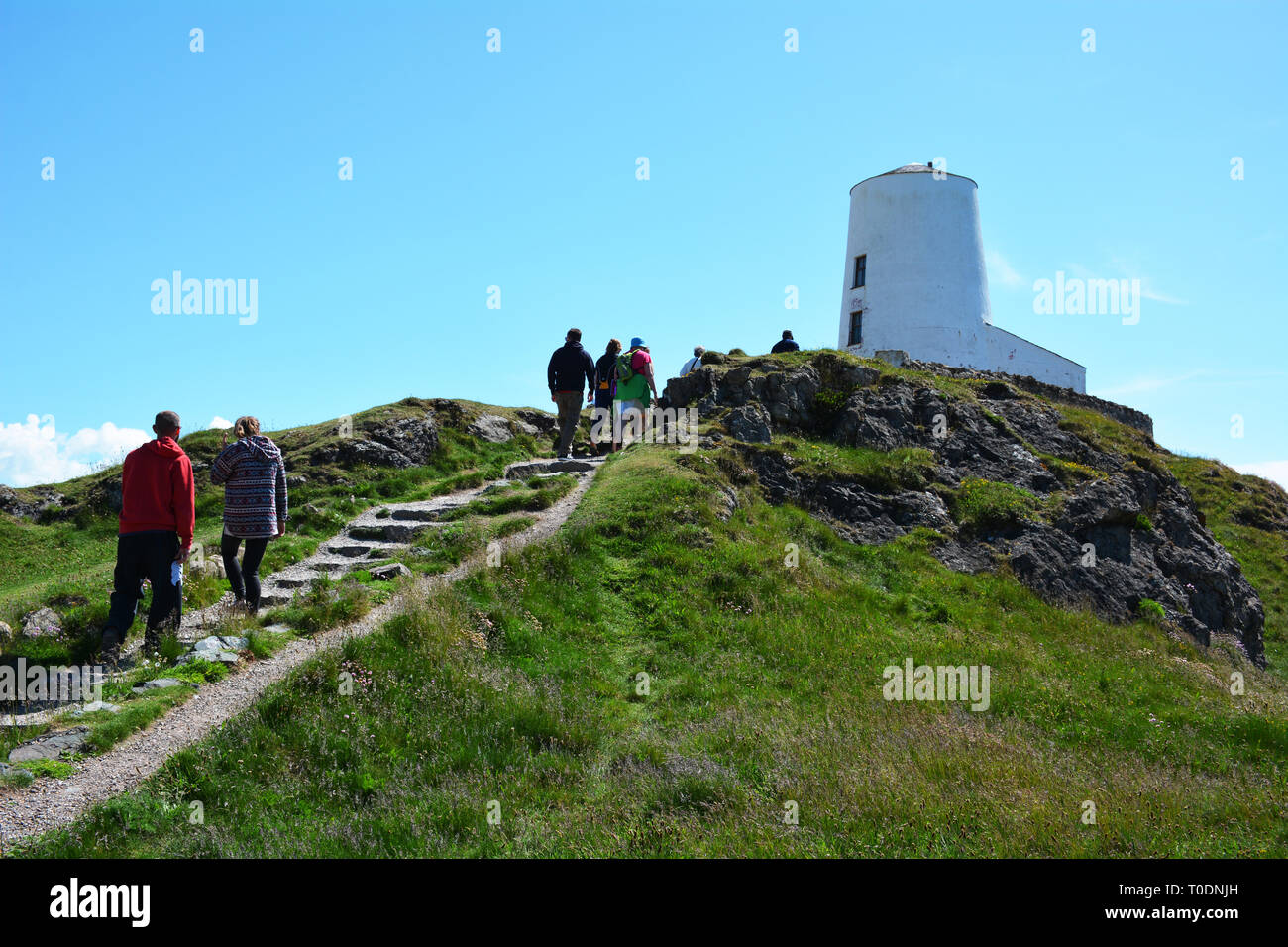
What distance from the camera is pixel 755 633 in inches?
497

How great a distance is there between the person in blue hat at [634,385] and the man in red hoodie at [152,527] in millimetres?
11313

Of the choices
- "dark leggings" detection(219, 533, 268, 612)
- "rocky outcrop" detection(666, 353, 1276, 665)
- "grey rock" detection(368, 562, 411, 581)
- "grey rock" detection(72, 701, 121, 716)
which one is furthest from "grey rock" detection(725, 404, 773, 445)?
"grey rock" detection(72, 701, 121, 716)

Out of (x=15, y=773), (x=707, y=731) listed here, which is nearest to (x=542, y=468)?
(x=707, y=731)

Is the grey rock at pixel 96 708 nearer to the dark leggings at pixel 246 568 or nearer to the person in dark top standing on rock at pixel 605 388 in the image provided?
the dark leggings at pixel 246 568

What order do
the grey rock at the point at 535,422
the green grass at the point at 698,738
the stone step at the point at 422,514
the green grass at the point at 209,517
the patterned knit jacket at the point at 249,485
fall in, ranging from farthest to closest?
1. the grey rock at the point at 535,422
2. the stone step at the point at 422,514
3. the green grass at the point at 209,517
4. the patterned knit jacket at the point at 249,485
5. the green grass at the point at 698,738

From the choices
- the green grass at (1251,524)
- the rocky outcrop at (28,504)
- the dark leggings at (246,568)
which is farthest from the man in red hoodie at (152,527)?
Answer: the green grass at (1251,524)

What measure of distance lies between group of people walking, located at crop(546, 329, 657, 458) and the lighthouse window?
686 inches

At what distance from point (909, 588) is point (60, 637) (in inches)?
519

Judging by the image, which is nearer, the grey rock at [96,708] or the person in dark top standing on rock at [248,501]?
the grey rock at [96,708]

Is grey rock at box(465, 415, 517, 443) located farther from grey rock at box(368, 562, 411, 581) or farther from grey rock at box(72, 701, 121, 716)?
grey rock at box(72, 701, 121, 716)

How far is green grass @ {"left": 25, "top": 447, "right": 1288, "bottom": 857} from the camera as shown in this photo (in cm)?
718

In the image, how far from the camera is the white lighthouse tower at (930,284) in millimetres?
35062

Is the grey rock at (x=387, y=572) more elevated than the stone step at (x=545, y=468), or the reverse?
the stone step at (x=545, y=468)
